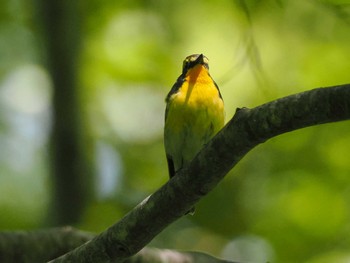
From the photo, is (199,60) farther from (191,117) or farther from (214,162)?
(214,162)

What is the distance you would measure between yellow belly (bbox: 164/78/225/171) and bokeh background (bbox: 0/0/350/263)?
0.62 metres

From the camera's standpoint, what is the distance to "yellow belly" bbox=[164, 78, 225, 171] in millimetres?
5785

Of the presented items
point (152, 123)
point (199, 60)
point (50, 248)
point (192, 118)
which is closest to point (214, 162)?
point (50, 248)

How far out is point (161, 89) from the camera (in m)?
8.06

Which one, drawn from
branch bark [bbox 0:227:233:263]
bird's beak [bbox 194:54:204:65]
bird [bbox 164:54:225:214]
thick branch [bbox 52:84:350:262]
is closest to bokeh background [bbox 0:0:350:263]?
bird's beak [bbox 194:54:204:65]

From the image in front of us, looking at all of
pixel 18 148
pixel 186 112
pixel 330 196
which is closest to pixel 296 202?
pixel 330 196

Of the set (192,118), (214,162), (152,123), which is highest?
(152,123)

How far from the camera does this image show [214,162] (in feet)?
11.7

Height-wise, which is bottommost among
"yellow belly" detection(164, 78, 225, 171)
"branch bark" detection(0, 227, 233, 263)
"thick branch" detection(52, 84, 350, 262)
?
"thick branch" detection(52, 84, 350, 262)

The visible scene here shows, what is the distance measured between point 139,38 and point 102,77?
0.53m

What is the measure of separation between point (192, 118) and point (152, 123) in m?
2.36

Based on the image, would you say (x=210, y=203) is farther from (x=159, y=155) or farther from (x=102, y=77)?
(x=102, y=77)

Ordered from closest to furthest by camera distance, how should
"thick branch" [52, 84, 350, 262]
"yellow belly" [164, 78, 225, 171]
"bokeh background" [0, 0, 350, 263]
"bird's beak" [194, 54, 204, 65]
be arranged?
"thick branch" [52, 84, 350, 262] → "yellow belly" [164, 78, 225, 171] → "bokeh background" [0, 0, 350, 263] → "bird's beak" [194, 54, 204, 65]

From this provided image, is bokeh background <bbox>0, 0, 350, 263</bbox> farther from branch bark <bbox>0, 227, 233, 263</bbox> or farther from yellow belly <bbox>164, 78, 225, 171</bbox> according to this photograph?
branch bark <bbox>0, 227, 233, 263</bbox>
